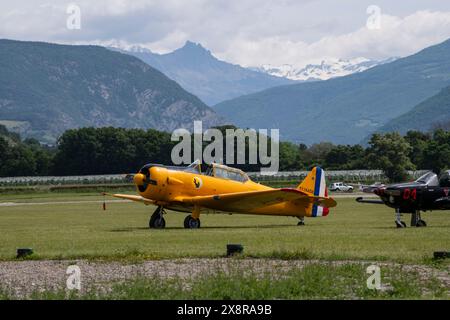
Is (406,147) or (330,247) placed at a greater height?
(406,147)

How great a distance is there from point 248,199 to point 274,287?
14.8m

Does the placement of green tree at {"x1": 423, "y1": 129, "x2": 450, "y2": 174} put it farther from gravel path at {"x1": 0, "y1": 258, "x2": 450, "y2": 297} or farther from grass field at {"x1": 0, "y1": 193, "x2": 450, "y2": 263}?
gravel path at {"x1": 0, "y1": 258, "x2": 450, "y2": 297}

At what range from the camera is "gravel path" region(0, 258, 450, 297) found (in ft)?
43.9

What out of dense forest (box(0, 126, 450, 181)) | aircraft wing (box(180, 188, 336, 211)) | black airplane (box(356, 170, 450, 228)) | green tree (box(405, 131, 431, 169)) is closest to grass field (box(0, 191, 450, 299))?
black airplane (box(356, 170, 450, 228))

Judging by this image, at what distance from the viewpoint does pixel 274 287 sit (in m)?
12.4

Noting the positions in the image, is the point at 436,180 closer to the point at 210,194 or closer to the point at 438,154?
the point at 210,194

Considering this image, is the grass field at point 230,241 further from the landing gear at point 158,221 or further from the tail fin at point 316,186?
the tail fin at point 316,186

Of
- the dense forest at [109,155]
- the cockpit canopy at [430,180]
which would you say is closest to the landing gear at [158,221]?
the cockpit canopy at [430,180]

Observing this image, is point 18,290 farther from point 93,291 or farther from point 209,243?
point 209,243

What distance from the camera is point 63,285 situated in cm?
1311

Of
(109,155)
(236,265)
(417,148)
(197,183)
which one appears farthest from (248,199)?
(109,155)

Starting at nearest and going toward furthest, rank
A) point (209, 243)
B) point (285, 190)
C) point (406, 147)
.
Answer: point (209, 243), point (285, 190), point (406, 147)
